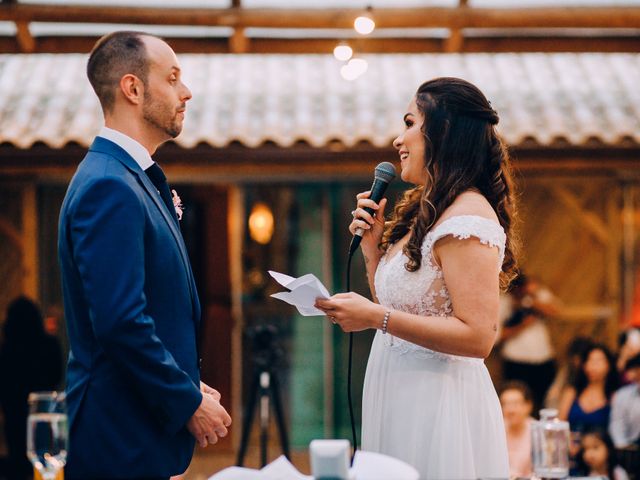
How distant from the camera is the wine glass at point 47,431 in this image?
8.07ft

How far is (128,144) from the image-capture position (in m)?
3.06

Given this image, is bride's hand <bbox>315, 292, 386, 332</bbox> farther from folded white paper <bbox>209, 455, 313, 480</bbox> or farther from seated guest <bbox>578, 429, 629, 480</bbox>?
seated guest <bbox>578, 429, 629, 480</bbox>

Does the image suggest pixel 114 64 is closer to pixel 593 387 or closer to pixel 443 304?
pixel 443 304

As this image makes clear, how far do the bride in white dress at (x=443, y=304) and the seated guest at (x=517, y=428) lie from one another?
3741mm

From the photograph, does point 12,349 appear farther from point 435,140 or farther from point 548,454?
point 548,454

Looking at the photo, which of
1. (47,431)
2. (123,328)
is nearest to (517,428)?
(123,328)

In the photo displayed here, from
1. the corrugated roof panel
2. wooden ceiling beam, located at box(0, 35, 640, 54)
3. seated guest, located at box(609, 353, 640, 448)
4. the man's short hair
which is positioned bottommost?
seated guest, located at box(609, 353, 640, 448)

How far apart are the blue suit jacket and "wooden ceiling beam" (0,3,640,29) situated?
536 centimetres

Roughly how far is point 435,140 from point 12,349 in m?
5.21

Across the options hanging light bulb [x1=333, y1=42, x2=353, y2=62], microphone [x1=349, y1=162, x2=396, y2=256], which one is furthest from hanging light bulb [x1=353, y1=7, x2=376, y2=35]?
microphone [x1=349, y1=162, x2=396, y2=256]

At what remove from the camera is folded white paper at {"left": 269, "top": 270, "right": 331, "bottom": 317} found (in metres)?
3.03

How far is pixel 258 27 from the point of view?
8.29m

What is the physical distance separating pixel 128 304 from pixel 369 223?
3.92 feet

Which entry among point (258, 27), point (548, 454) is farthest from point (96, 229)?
point (258, 27)
